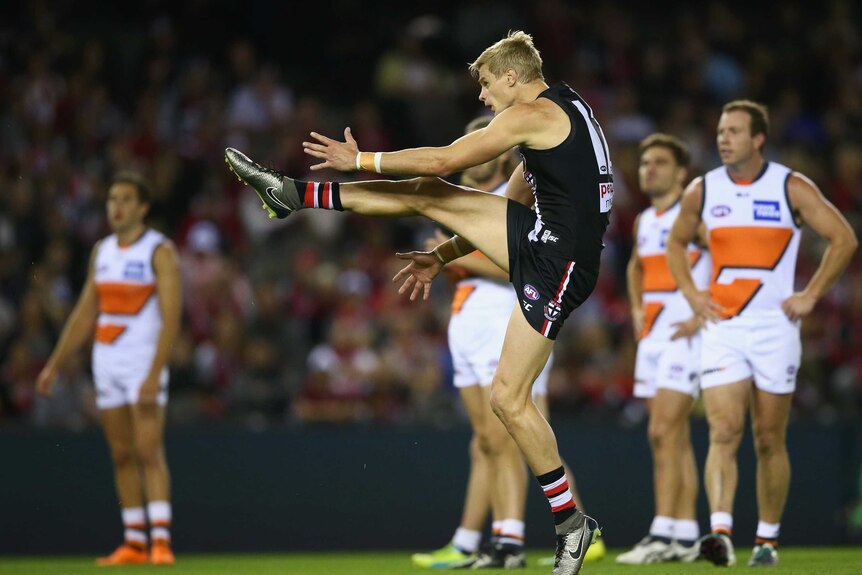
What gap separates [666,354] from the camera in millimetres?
10031

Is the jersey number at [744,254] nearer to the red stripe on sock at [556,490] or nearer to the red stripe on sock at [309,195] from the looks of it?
the red stripe on sock at [556,490]

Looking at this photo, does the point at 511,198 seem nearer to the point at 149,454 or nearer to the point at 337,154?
the point at 337,154

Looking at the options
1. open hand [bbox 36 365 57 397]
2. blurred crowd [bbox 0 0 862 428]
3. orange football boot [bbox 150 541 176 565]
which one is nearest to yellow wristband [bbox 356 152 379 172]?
orange football boot [bbox 150 541 176 565]

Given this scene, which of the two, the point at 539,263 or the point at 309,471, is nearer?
the point at 539,263

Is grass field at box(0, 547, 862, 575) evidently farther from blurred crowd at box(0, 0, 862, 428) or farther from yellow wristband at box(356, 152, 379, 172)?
yellow wristband at box(356, 152, 379, 172)

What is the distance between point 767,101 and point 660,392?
972 centimetres

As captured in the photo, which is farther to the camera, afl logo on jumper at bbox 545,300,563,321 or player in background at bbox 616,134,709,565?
player in background at bbox 616,134,709,565

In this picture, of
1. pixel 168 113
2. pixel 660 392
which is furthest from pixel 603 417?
pixel 168 113

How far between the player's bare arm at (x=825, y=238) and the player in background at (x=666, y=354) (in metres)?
1.11

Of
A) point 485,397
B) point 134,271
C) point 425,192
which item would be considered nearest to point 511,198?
point 425,192

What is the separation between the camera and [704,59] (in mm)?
18922

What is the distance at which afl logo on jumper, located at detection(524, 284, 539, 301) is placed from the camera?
A: 24.3 ft

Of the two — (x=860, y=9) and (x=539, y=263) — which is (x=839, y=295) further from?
(x=539, y=263)

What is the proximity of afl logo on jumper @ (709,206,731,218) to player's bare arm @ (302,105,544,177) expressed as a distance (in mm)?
2304
